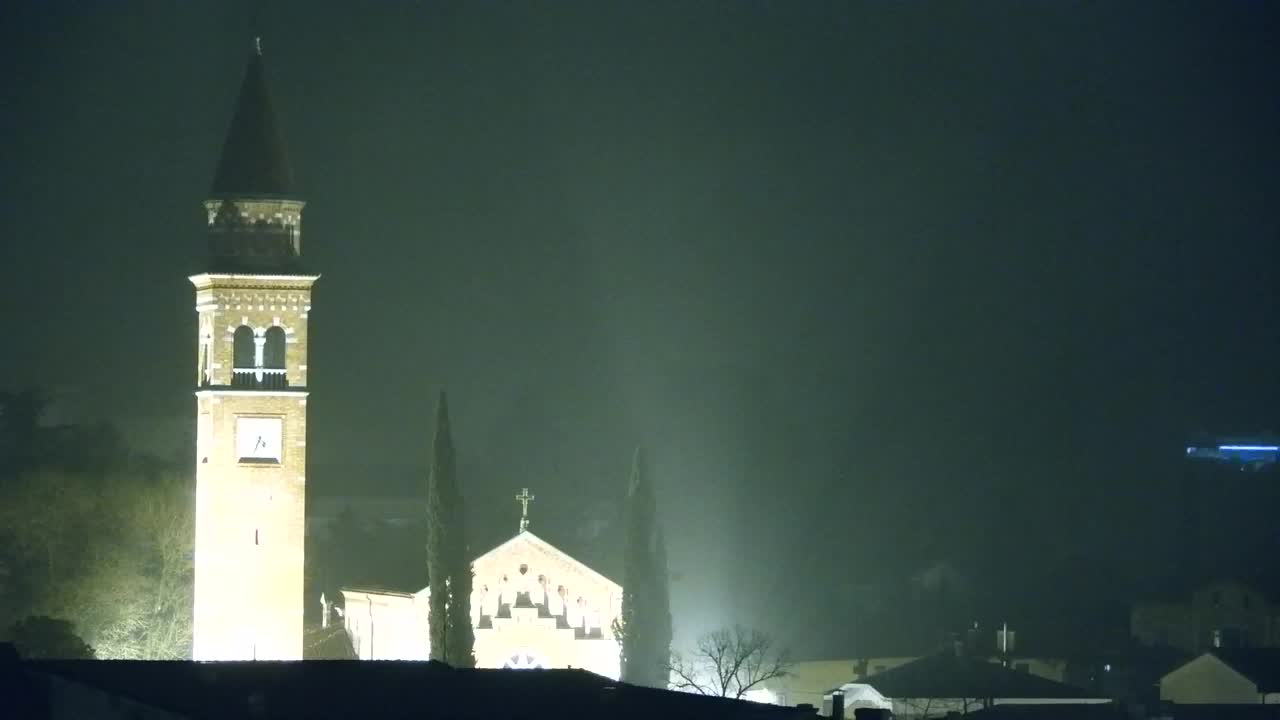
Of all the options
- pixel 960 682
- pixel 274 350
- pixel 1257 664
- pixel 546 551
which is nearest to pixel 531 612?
pixel 546 551

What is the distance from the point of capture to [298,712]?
3675 centimetres

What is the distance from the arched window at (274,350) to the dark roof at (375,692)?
3196 centimetres

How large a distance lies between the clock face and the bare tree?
12.3 meters

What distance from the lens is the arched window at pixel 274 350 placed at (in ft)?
249

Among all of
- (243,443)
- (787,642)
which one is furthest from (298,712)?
(787,642)

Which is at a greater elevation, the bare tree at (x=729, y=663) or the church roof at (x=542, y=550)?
the church roof at (x=542, y=550)

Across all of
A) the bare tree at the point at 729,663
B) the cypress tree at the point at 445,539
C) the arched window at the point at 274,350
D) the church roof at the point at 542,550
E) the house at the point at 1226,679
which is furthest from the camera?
the church roof at the point at 542,550

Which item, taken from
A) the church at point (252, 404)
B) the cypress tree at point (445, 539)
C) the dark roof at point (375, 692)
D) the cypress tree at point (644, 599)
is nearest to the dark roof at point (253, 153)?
Result: the church at point (252, 404)

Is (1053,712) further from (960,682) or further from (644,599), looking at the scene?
(644,599)

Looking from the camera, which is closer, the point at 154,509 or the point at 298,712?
the point at 298,712

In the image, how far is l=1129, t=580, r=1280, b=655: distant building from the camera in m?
97.5

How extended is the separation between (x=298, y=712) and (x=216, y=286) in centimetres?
3861

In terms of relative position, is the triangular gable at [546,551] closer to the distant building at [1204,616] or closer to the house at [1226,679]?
the house at [1226,679]

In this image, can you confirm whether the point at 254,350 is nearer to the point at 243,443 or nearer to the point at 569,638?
the point at 243,443
